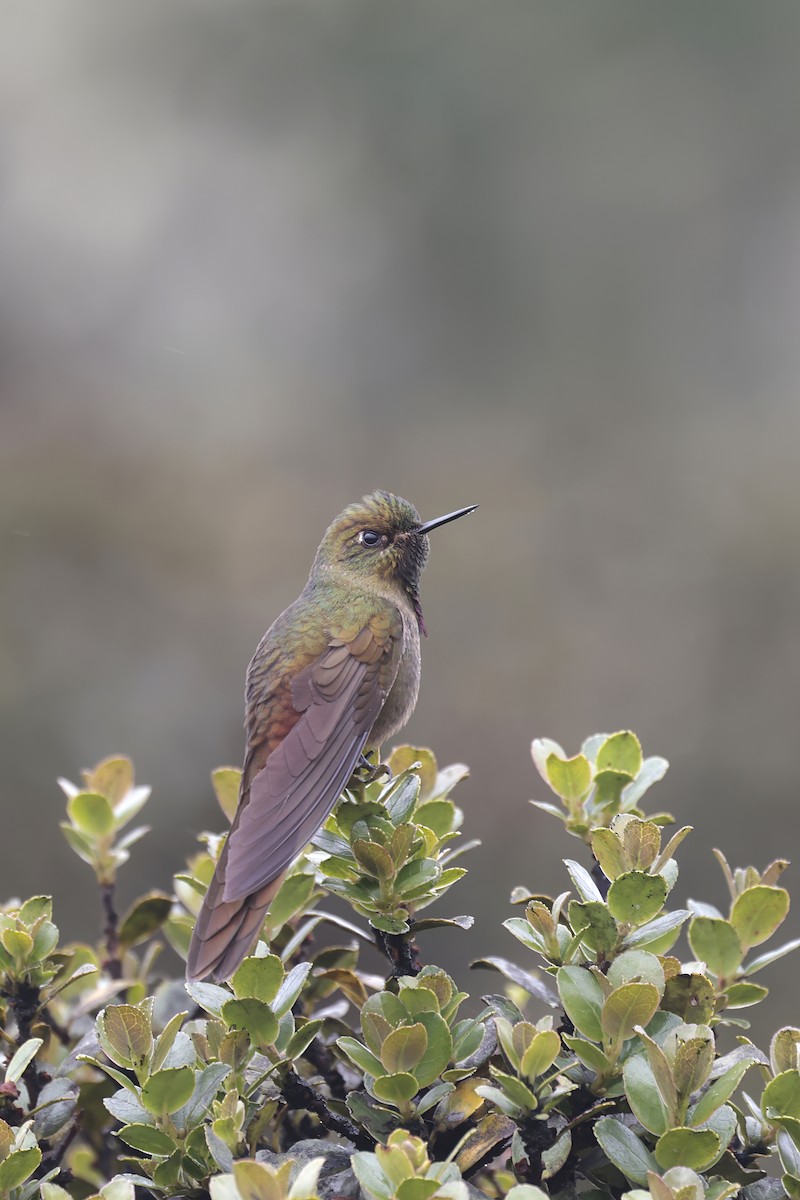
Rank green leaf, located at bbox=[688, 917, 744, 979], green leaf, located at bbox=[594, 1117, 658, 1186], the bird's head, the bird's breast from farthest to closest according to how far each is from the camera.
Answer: the bird's head, the bird's breast, green leaf, located at bbox=[688, 917, 744, 979], green leaf, located at bbox=[594, 1117, 658, 1186]

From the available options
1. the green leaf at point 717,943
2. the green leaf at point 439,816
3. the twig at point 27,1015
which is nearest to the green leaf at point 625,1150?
the green leaf at point 717,943

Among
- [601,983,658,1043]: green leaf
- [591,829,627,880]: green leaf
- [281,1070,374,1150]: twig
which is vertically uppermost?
[591,829,627,880]: green leaf

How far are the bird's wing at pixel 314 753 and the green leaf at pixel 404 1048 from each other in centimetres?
55

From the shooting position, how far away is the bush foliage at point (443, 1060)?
1272mm

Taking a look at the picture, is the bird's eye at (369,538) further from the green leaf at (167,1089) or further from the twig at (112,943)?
the green leaf at (167,1089)

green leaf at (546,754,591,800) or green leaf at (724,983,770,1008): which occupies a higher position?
green leaf at (546,754,591,800)

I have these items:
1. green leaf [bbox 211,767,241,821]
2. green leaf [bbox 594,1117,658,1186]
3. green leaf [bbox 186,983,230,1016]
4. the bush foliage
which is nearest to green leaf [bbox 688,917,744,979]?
the bush foliage

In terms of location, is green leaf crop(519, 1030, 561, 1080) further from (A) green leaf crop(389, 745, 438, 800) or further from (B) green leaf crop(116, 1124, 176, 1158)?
(A) green leaf crop(389, 745, 438, 800)

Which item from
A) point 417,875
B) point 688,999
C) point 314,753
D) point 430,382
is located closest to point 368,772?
point 314,753

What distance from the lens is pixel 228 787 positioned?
2.30m

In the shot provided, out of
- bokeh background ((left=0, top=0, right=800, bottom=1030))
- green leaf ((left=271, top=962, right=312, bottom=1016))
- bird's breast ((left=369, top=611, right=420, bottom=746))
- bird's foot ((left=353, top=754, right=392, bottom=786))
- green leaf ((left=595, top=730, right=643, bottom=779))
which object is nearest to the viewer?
green leaf ((left=271, top=962, right=312, bottom=1016))

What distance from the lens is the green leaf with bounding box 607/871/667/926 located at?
139 centimetres

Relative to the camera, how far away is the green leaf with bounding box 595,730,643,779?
1840mm

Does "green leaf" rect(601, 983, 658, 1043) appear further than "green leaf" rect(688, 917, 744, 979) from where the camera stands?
No
